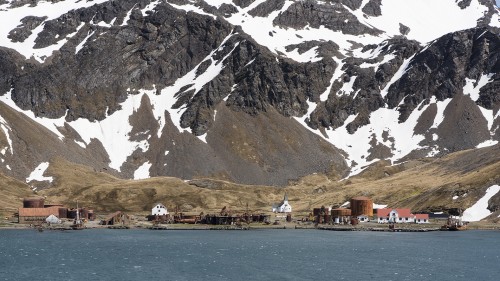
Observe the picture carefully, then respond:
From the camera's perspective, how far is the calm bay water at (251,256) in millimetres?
88688

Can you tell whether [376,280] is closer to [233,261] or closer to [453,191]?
[233,261]

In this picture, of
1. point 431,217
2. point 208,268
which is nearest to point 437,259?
point 208,268

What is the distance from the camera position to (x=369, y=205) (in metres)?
192

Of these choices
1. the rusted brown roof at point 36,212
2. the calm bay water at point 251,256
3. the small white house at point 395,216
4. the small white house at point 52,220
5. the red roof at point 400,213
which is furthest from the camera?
the small white house at point 52,220

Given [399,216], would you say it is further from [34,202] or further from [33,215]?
[34,202]

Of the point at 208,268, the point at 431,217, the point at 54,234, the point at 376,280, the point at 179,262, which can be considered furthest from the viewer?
the point at 431,217

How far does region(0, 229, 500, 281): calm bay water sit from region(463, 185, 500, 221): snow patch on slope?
17.2m

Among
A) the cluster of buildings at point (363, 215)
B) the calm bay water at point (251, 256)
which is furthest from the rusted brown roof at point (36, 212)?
the cluster of buildings at point (363, 215)

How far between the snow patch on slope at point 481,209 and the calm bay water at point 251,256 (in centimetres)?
1722

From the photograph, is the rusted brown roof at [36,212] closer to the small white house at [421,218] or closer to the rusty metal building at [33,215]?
the rusty metal building at [33,215]

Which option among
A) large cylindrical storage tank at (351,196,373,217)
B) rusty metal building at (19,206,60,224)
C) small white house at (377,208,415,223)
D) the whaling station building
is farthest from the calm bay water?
large cylindrical storage tank at (351,196,373,217)

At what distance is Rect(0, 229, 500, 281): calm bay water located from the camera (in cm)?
8869

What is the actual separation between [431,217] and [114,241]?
84795mm

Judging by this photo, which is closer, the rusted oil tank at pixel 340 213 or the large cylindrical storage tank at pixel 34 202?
the large cylindrical storage tank at pixel 34 202
